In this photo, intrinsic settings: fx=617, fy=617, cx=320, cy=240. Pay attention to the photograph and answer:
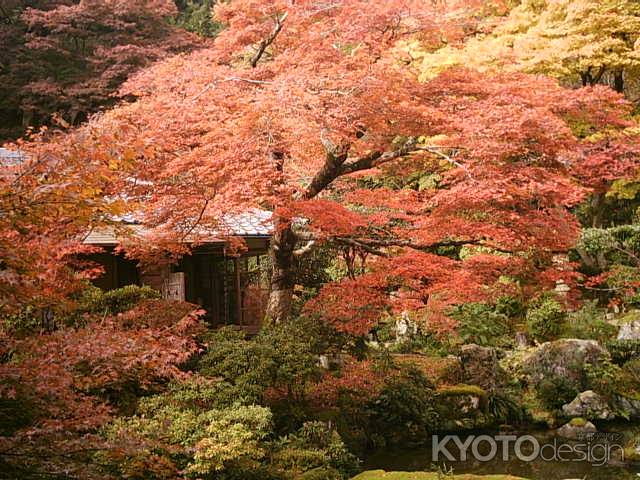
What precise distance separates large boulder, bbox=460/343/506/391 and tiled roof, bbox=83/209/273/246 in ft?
15.2

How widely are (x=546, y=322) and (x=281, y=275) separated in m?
6.96

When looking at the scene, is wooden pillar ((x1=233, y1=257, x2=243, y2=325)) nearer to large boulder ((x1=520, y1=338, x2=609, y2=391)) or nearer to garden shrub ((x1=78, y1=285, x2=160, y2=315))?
garden shrub ((x1=78, y1=285, x2=160, y2=315))

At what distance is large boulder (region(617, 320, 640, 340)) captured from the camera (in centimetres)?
1285

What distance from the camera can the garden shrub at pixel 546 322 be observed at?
14125 mm

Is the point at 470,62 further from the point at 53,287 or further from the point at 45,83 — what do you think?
the point at 45,83

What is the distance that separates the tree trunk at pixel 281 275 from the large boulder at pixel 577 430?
5.05m

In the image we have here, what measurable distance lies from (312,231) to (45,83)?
12970mm

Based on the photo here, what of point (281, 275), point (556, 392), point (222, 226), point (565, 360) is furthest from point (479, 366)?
point (222, 226)

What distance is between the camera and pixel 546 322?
557 inches

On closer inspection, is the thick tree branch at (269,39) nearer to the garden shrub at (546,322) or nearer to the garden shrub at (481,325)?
the garden shrub at (481,325)

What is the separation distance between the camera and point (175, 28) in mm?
22500

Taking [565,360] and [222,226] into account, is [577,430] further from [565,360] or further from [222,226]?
[222,226]

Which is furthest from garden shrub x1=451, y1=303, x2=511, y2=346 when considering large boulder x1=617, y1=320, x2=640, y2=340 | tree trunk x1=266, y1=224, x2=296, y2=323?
tree trunk x1=266, y1=224, x2=296, y2=323

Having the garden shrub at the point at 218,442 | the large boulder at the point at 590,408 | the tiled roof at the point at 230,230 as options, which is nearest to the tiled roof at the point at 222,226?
the tiled roof at the point at 230,230
